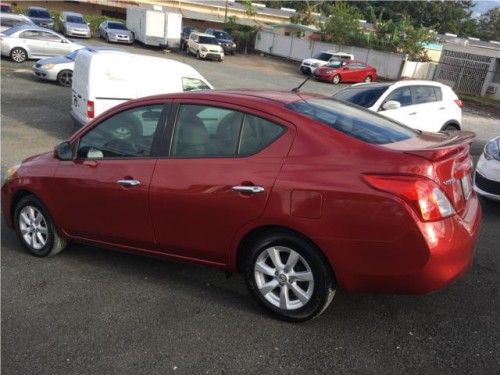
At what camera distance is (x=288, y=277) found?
3.23 m

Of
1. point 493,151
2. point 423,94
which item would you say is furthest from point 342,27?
point 493,151

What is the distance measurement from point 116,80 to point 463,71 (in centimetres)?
2314

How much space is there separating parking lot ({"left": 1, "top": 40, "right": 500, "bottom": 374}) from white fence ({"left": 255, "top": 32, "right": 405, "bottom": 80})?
29.5 m

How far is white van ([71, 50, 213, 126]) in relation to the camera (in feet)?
28.4

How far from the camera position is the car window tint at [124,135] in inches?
147

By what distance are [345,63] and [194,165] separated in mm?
25685

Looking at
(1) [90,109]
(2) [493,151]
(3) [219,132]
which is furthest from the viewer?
(1) [90,109]

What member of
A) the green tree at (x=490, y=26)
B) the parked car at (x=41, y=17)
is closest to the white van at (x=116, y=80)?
the parked car at (x=41, y=17)

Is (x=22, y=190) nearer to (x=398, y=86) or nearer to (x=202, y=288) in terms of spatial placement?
(x=202, y=288)

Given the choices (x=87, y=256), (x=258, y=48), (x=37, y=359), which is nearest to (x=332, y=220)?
(x=37, y=359)

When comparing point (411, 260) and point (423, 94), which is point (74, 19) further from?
point (411, 260)

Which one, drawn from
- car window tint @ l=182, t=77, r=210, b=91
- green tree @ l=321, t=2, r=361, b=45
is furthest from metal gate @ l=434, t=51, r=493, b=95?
car window tint @ l=182, t=77, r=210, b=91

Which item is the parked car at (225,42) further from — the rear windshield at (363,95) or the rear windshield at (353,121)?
the rear windshield at (353,121)

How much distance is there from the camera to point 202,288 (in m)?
3.83
